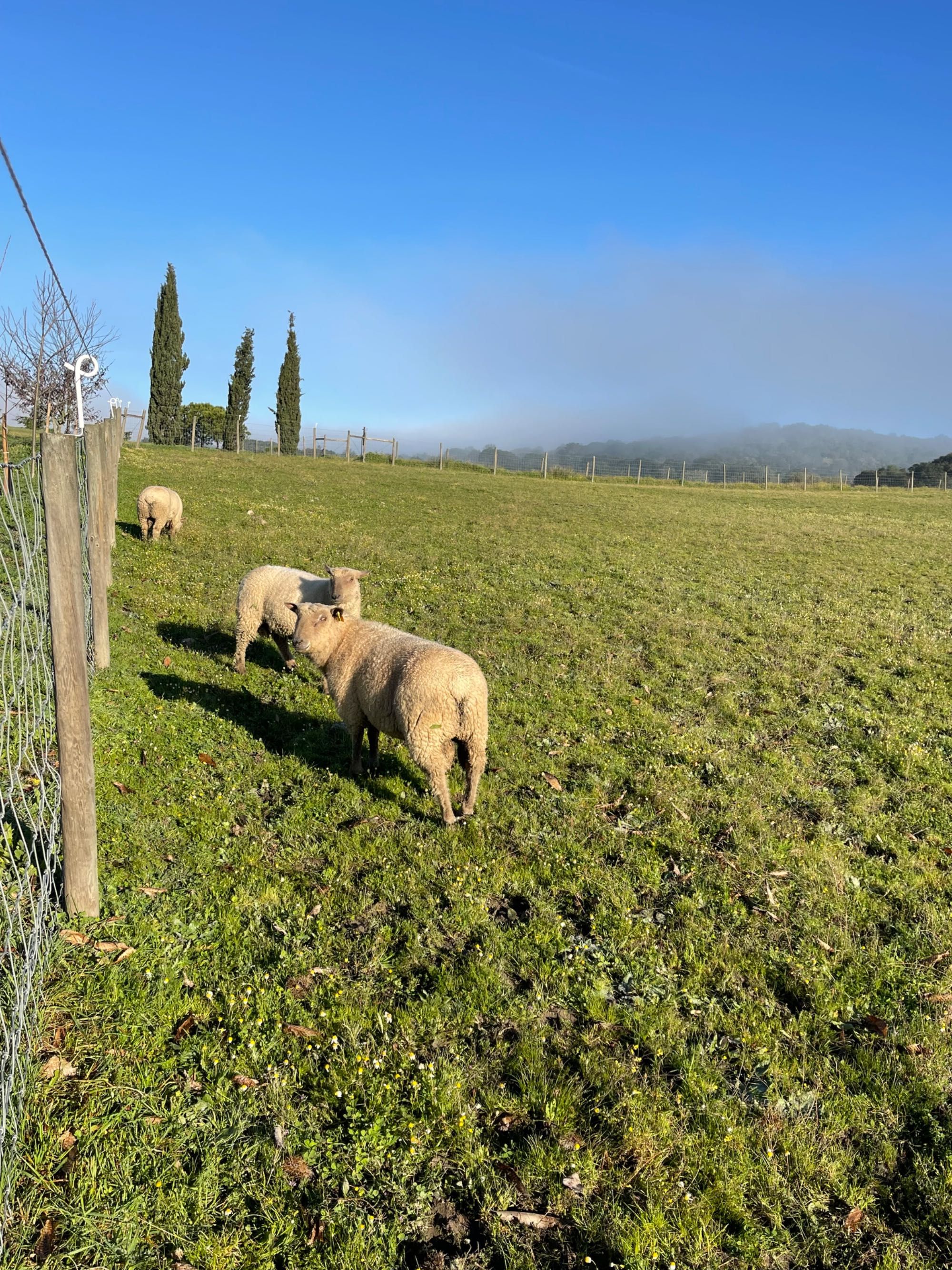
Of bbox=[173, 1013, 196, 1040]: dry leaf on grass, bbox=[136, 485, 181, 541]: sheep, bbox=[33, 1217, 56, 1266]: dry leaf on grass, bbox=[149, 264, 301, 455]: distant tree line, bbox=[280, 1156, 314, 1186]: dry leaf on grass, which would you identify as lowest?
bbox=[280, 1156, 314, 1186]: dry leaf on grass

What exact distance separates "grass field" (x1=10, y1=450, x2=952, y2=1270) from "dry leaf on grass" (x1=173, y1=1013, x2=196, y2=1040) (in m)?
0.02

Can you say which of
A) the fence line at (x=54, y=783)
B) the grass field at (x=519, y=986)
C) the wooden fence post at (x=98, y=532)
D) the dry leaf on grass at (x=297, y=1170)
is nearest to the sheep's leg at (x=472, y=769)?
the grass field at (x=519, y=986)

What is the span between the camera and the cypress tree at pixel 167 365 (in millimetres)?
58094

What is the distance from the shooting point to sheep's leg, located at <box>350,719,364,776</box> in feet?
25.0

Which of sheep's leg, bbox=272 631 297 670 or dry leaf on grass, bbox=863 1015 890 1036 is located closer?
dry leaf on grass, bbox=863 1015 890 1036

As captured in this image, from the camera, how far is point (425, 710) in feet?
21.8

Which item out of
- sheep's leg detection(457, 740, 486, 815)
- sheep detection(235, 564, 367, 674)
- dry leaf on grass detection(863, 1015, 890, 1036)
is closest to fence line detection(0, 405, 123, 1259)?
sheep's leg detection(457, 740, 486, 815)

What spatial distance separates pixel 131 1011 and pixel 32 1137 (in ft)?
2.75

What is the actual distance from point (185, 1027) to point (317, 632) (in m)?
4.57

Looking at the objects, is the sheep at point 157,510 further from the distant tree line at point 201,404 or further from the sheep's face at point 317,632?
the distant tree line at point 201,404

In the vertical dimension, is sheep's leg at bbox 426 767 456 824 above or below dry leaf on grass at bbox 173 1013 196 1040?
above

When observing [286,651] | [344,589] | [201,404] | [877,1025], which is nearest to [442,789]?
[877,1025]

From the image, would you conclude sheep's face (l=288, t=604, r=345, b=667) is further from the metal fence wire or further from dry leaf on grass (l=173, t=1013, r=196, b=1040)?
dry leaf on grass (l=173, t=1013, r=196, b=1040)

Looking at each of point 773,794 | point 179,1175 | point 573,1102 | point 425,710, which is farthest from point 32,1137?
point 773,794
